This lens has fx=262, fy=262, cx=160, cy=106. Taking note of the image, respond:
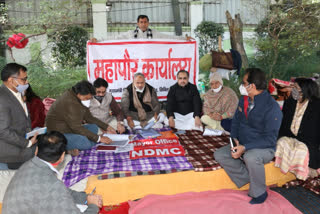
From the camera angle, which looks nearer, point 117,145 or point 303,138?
point 303,138

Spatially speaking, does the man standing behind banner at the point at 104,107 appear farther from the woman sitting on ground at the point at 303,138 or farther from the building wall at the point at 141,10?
the building wall at the point at 141,10

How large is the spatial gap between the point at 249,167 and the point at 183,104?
7.15ft

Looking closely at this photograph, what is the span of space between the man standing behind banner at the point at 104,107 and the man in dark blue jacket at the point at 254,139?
207 cm

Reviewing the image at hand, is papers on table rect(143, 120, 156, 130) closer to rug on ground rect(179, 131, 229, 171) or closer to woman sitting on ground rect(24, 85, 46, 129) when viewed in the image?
rug on ground rect(179, 131, 229, 171)

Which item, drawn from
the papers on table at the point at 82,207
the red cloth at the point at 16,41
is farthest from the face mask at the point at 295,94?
the red cloth at the point at 16,41

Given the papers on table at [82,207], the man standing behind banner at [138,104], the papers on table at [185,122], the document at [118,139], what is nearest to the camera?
the papers on table at [82,207]

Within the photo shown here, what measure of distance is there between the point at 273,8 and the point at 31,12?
7.73 meters

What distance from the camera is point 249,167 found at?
3.00 meters

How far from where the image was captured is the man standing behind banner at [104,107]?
4504 millimetres

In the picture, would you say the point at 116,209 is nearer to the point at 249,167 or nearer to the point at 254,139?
the point at 249,167

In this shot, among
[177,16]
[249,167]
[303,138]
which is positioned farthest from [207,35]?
[249,167]

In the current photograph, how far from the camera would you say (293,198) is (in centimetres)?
306

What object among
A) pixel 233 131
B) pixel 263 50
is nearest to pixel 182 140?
pixel 233 131

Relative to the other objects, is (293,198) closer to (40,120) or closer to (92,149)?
(92,149)
